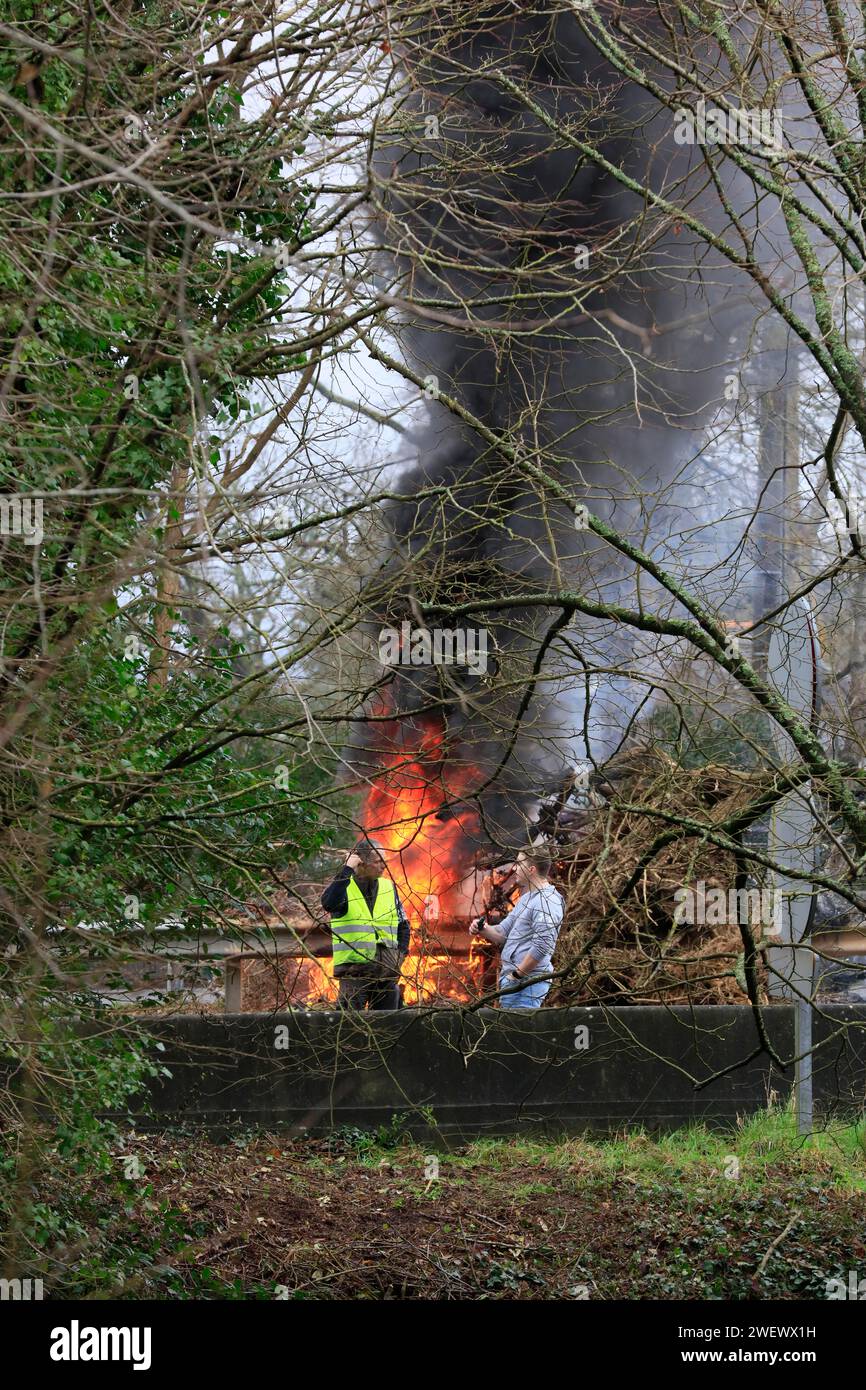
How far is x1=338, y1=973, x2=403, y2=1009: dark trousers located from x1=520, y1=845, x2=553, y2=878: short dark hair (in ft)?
3.86

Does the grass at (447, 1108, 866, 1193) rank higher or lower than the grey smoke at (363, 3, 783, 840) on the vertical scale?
lower

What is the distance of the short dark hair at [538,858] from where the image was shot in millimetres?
8094

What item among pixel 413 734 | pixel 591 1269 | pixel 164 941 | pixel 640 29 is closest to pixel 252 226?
pixel 413 734

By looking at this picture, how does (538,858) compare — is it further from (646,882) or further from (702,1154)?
(702,1154)

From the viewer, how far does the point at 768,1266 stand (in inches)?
351

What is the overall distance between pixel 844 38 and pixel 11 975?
643cm

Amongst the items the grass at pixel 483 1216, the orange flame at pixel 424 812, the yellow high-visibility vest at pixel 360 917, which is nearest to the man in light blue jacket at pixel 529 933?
the orange flame at pixel 424 812

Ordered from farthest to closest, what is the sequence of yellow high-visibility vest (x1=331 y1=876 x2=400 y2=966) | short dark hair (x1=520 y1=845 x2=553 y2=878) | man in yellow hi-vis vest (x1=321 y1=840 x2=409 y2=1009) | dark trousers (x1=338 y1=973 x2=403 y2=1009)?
yellow high-visibility vest (x1=331 y1=876 x2=400 y2=966)
man in yellow hi-vis vest (x1=321 y1=840 x2=409 y2=1009)
dark trousers (x1=338 y1=973 x2=403 y2=1009)
short dark hair (x1=520 y1=845 x2=553 y2=878)

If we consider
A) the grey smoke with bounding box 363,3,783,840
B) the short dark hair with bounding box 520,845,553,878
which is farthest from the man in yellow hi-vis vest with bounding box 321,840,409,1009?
the grey smoke with bounding box 363,3,783,840

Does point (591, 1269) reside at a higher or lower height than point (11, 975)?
lower

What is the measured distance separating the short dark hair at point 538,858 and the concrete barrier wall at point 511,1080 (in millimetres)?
1476

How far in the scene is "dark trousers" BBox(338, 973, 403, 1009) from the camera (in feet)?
29.3

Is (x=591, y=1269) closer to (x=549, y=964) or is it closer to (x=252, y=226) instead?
(x=549, y=964)

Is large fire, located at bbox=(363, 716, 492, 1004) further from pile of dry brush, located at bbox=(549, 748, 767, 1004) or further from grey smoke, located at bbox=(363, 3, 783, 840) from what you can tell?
pile of dry brush, located at bbox=(549, 748, 767, 1004)
